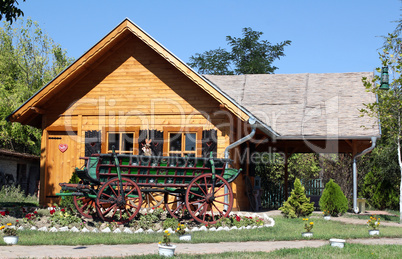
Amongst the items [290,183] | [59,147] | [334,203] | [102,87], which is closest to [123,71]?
[102,87]

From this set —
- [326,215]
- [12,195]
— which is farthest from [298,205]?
[12,195]

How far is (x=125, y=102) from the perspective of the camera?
16.2 meters

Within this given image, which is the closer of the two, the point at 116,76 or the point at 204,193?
the point at 204,193

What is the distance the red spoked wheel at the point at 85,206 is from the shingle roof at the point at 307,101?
6870mm

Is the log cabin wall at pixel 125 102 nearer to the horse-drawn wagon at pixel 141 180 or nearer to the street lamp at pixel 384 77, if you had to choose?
the horse-drawn wagon at pixel 141 180

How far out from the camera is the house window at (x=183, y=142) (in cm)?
1555

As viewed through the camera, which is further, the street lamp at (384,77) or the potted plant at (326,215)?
the potted plant at (326,215)

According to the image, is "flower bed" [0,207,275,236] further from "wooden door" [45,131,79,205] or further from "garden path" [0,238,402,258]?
"wooden door" [45,131,79,205]

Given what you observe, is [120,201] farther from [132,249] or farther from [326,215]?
[326,215]

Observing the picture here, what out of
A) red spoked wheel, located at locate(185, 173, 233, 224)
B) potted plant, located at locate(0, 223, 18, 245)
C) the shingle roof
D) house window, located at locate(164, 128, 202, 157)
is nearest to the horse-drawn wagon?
red spoked wheel, located at locate(185, 173, 233, 224)

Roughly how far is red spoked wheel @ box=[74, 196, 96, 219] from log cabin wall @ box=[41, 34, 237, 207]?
284 cm

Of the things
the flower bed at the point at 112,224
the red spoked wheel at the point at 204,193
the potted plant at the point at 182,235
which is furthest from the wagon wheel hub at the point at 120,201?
the potted plant at the point at 182,235

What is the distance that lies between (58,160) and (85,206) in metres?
4.17

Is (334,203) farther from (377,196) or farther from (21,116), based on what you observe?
(21,116)
